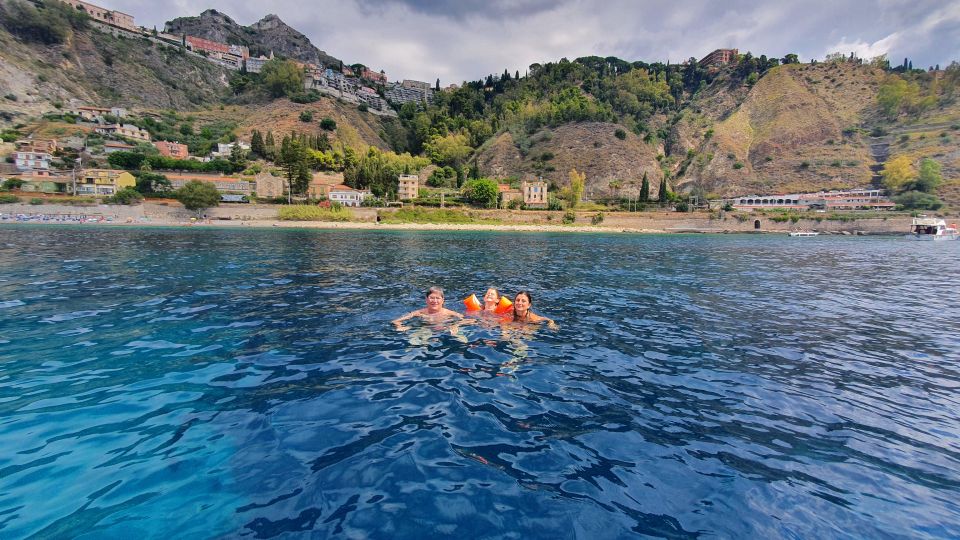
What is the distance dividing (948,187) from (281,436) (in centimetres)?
14077

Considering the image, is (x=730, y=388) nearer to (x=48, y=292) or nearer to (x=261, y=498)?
(x=261, y=498)

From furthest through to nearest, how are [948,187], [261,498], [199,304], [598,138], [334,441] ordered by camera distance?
[598,138]
[948,187]
[199,304]
[334,441]
[261,498]

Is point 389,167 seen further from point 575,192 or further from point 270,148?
point 575,192

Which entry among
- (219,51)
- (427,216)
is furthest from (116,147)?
(219,51)

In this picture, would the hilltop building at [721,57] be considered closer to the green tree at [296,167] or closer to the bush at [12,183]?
the green tree at [296,167]

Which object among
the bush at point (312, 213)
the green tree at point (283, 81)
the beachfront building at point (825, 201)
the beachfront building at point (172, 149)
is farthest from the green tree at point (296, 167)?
the beachfront building at point (825, 201)

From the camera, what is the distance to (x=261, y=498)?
4.10 m

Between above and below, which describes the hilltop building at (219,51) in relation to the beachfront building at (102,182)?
above

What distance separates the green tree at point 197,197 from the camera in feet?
231

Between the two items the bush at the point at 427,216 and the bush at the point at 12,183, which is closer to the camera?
the bush at the point at 12,183

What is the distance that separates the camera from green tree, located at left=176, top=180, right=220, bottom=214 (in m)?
70.4

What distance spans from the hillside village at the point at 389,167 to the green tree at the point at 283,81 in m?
3.89

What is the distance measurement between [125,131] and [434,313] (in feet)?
474

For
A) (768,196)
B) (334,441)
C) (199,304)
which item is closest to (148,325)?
(199,304)
